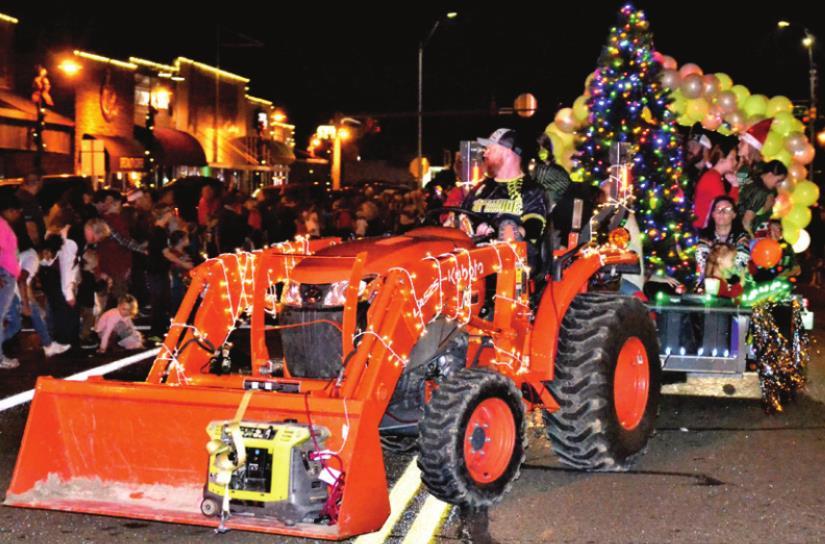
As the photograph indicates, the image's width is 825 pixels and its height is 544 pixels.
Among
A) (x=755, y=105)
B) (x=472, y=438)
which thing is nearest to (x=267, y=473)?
(x=472, y=438)

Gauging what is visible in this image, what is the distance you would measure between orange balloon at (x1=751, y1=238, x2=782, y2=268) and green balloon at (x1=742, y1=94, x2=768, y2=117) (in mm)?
5556

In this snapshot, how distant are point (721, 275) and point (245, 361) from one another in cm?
517

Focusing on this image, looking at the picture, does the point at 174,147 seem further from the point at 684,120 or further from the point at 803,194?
the point at 803,194

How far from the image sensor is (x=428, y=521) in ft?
22.0

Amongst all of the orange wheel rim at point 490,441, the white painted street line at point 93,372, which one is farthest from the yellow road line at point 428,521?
the white painted street line at point 93,372

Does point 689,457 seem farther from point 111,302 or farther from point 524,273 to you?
point 111,302

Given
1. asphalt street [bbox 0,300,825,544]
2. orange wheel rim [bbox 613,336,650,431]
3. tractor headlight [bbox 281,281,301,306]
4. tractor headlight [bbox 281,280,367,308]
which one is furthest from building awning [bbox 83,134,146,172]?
tractor headlight [bbox 281,280,367,308]

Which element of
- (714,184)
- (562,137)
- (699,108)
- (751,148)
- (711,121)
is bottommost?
(714,184)

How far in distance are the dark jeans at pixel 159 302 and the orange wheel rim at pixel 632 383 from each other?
818 centimetres

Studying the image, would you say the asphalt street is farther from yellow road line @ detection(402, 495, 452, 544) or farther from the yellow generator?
the yellow generator

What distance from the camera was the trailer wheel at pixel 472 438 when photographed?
641 cm

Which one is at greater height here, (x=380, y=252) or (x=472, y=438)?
(x=380, y=252)

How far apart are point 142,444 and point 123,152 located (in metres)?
33.6

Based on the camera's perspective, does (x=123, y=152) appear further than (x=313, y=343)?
Yes
